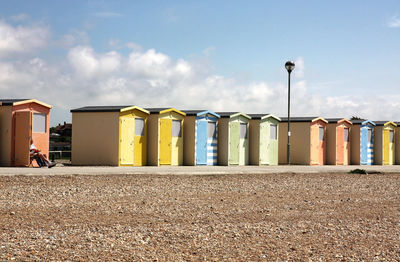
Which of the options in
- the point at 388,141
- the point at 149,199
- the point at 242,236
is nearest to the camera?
the point at 242,236

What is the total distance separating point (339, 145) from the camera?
31.4 m

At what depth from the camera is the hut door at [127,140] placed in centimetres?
2203

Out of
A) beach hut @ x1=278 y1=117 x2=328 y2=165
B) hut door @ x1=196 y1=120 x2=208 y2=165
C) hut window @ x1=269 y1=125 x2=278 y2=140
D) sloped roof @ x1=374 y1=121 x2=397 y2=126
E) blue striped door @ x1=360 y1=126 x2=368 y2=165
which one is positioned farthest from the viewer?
sloped roof @ x1=374 y1=121 x2=397 y2=126

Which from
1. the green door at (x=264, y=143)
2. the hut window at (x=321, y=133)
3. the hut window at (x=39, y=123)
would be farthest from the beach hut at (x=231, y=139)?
the hut window at (x=39, y=123)

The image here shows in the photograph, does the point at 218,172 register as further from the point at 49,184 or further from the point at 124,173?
the point at 49,184

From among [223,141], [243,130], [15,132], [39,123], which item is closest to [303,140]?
[243,130]

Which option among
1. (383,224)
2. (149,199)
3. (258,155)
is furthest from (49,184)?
(258,155)

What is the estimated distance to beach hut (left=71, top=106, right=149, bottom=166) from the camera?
72.0ft

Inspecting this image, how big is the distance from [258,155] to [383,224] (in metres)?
17.3

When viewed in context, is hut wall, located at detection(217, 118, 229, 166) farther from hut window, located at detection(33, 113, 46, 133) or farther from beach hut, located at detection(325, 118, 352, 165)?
hut window, located at detection(33, 113, 46, 133)

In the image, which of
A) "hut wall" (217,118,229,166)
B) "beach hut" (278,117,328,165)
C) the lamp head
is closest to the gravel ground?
"hut wall" (217,118,229,166)

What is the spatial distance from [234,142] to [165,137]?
146 inches

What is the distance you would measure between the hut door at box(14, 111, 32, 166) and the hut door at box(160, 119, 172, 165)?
5.65 meters

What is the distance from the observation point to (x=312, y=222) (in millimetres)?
9562
